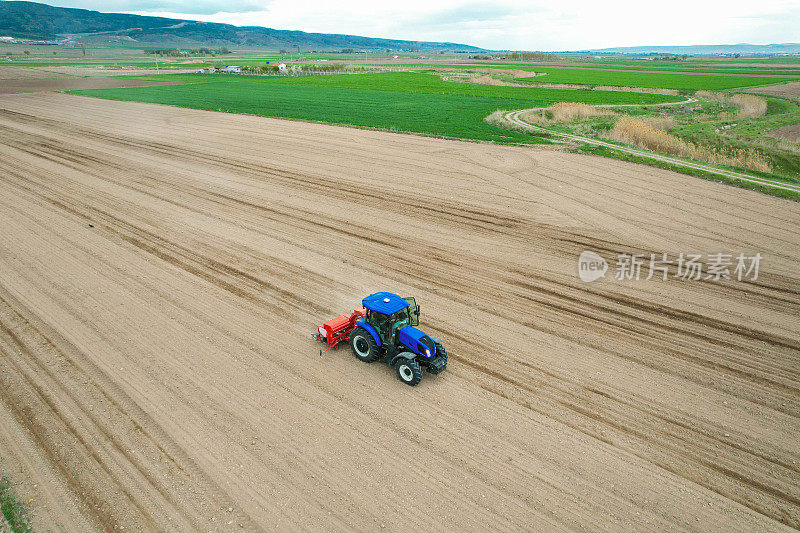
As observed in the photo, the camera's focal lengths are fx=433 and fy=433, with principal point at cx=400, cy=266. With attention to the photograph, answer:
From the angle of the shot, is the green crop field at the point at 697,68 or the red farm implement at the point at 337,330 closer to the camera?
the red farm implement at the point at 337,330

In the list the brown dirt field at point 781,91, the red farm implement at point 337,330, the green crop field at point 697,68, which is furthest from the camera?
the green crop field at point 697,68

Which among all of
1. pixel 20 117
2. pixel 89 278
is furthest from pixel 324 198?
pixel 20 117

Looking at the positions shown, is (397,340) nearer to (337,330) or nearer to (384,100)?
(337,330)

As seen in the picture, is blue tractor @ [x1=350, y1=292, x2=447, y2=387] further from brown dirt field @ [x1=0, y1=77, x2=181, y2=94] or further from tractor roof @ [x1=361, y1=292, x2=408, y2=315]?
brown dirt field @ [x1=0, y1=77, x2=181, y2=94]

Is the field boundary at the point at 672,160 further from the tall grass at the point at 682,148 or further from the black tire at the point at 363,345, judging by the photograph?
the black tire at the point at 363,345

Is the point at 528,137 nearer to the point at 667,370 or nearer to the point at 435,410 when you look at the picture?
the point at 667,370

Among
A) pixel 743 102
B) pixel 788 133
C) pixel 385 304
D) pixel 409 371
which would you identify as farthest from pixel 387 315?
Answer: pixel 743 102

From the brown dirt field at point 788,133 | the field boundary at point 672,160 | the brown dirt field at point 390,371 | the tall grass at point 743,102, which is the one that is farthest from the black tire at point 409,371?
the tall grass at point 743,102
